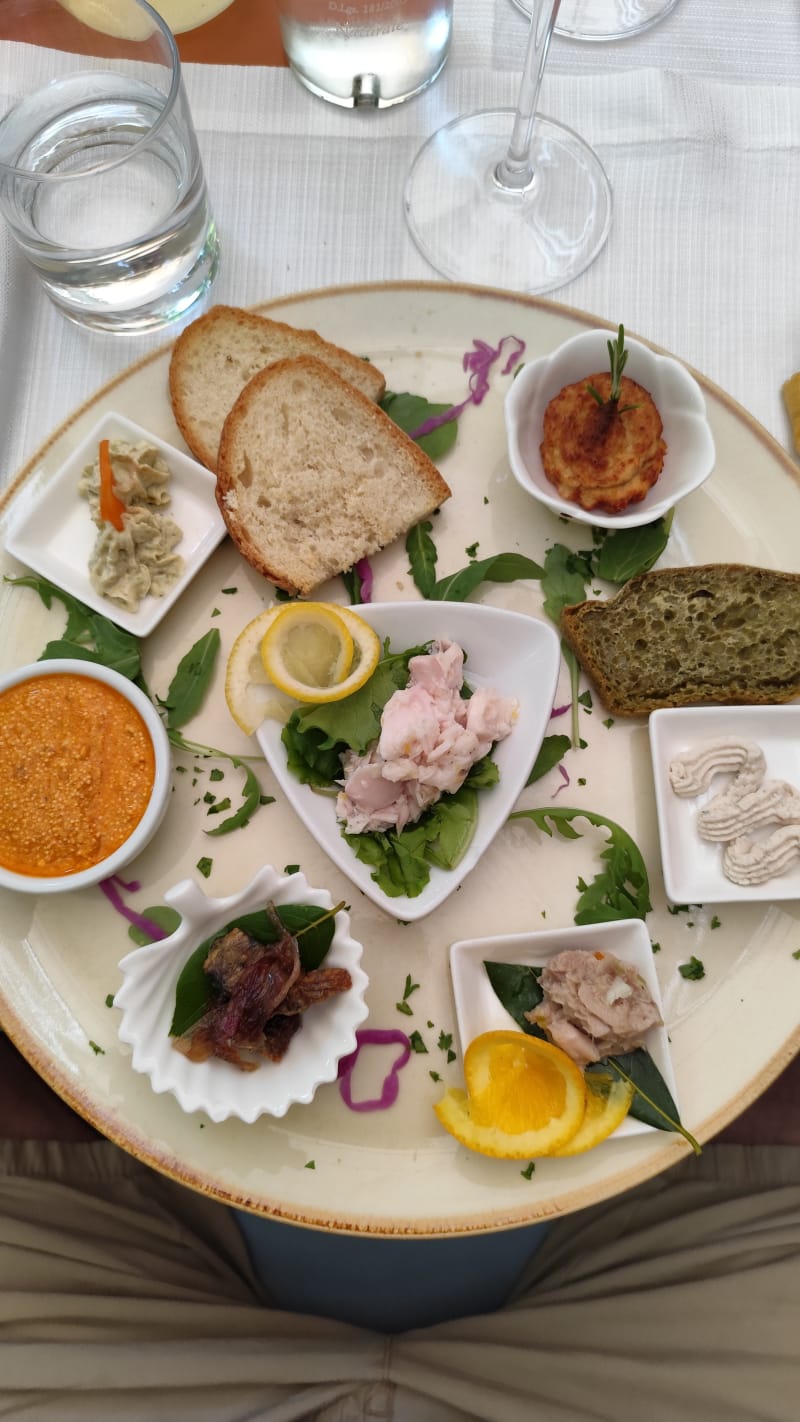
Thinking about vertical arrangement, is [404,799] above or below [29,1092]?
above

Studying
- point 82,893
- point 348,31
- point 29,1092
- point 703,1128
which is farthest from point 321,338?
point 29,1092

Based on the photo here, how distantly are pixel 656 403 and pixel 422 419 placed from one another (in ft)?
1.50

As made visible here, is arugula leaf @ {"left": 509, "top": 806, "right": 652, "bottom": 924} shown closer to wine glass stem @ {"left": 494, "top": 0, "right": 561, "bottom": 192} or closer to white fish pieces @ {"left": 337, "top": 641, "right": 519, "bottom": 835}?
white fish pieces @ {"left": 337, "top": 641, "right": 519, "bottom": 835}

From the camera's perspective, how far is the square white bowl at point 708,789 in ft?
5.48

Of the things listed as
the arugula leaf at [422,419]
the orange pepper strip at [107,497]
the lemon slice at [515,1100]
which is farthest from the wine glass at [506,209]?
the lemon slice at [515,1100]

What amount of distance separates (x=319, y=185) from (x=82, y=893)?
62.6 inches

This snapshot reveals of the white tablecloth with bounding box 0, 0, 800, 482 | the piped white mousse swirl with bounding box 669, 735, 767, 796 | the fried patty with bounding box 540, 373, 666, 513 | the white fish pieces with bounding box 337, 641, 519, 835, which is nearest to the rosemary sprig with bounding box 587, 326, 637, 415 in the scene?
the fried patty with bounding box 540, 373, 666, 513

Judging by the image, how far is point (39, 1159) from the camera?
2.18 metres

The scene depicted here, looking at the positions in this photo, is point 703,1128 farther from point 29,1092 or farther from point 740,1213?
point 29,1092

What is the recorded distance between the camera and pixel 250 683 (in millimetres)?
1683

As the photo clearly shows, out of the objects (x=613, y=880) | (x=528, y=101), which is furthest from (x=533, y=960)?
(x=528, y=101)

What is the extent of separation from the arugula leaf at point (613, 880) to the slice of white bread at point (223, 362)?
93 centimetres

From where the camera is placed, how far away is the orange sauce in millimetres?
1616

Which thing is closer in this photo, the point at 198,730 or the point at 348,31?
the point at 198,730
